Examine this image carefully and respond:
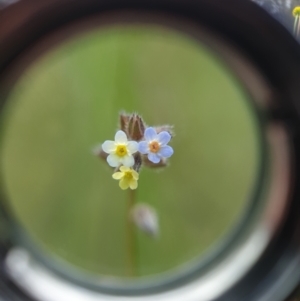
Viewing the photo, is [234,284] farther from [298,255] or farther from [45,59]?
[45,59]

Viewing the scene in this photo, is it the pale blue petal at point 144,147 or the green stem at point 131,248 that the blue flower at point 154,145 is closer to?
the pale blue petal at point 144,147

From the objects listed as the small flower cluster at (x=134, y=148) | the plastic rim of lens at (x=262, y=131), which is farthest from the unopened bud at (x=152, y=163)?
the plastic rim of lens at (x=262, y=131)

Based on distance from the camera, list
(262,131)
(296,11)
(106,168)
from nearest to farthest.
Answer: (296,11)
(262,131)
(106,168)

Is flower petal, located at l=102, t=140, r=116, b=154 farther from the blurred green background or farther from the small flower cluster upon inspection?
the blurred green background

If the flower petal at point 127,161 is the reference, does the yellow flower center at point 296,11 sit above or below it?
above

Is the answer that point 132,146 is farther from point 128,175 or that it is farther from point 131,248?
point 131,248

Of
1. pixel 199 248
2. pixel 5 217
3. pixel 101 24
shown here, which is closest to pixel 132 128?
pixel 101 24

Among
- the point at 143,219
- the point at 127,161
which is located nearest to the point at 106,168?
the point at 143,219
